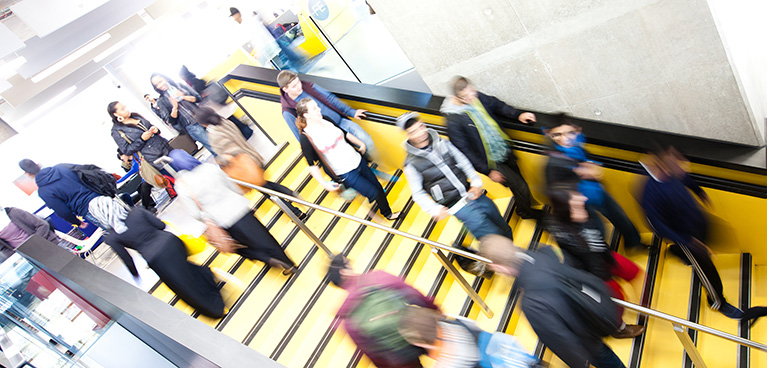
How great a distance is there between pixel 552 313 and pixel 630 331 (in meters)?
1.33

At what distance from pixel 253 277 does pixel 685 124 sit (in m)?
3.78

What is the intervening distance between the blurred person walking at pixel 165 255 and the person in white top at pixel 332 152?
1.30 m

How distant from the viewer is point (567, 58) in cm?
357

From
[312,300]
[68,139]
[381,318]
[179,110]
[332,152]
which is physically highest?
[179,110]

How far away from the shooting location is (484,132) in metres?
3.62

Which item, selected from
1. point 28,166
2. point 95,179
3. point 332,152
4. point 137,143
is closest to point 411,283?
point 332,152

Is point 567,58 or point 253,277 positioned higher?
point 567,58

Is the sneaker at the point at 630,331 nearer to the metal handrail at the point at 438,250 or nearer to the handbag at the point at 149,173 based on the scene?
the metal handrail at the point at 438,250

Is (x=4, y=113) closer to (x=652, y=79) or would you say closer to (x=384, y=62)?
(x=384, y=62)

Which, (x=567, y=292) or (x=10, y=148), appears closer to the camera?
(x=567, y=292)

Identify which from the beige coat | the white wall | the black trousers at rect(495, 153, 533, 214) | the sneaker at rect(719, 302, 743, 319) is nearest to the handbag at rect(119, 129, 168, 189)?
the white wall

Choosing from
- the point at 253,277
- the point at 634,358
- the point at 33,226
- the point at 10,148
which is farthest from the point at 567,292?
the point at 10,148

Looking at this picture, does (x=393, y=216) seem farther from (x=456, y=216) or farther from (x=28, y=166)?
(x=28, y=166)

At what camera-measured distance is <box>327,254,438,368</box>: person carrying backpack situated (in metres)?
2.35
